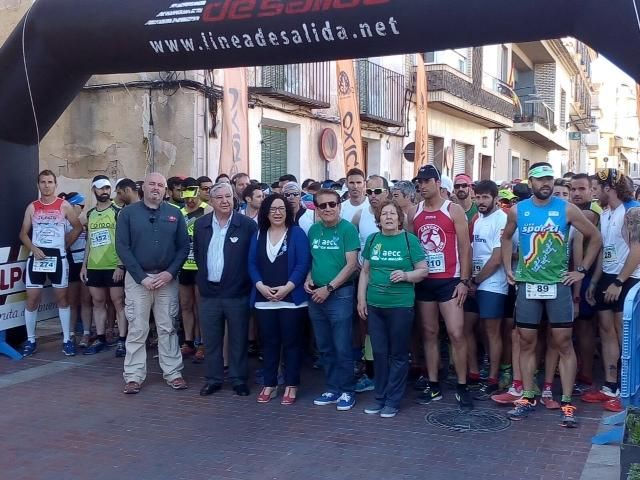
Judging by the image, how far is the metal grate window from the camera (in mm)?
13703

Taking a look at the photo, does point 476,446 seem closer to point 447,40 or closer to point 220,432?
point 220,432

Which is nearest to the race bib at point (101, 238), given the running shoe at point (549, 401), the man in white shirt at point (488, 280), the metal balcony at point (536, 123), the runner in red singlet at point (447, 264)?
the runner in red singlet at point (447, 264)

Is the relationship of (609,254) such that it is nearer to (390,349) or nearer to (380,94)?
(390,349)

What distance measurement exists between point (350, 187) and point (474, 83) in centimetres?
1553

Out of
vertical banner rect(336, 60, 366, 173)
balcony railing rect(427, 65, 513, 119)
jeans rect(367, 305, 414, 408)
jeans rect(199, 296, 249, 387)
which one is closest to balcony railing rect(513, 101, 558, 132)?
balcony railing rect(427, 65, 513, 119)

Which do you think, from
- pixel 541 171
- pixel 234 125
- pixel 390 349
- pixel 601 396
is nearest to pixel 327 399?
pixel 390 349

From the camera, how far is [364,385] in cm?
650

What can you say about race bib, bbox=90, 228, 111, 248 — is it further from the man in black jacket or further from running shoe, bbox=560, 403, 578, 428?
running shoe, bbox=560, 403, 578, 428

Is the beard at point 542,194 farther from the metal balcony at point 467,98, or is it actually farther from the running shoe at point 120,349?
the metal balcony at point 467,98

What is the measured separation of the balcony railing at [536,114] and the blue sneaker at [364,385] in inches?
863

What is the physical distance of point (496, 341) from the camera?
631cm

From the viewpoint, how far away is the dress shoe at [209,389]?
253 inches

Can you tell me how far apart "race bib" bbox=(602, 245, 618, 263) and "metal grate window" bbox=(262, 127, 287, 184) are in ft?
27.5

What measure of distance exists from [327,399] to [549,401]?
185 cm
